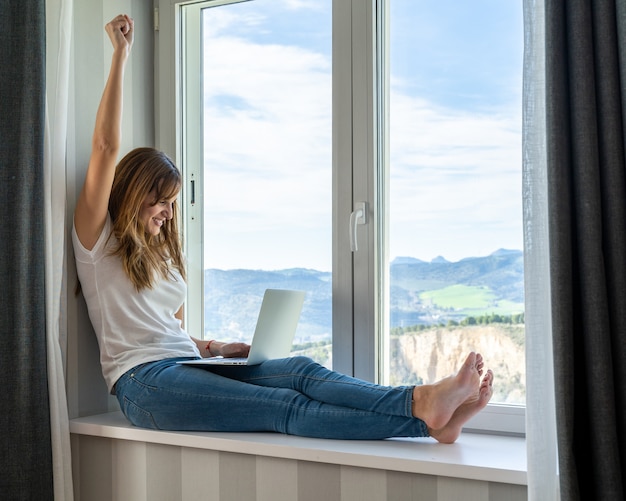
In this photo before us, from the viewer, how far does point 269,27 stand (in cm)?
251

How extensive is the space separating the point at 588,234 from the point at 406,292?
83 centimetres

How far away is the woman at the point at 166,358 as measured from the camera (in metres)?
1.88

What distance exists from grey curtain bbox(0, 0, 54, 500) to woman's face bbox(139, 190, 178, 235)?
0.99 feet

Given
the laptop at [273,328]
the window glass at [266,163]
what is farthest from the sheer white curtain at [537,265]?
the window glass at [266,163]

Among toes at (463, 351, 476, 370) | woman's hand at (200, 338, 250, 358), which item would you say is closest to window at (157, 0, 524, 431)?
woman's hand at (200, 338, 250, 358)

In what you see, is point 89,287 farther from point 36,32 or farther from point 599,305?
point 599,305

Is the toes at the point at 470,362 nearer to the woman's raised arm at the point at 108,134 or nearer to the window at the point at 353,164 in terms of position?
the window at the point at 353,164

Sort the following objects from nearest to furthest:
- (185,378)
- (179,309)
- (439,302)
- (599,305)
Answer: (599,305) → (185,378) → (439,302) → (179,309)

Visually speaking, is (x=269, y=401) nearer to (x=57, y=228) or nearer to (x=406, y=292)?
(x=406, y=292)

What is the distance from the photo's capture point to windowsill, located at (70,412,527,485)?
5.53ft

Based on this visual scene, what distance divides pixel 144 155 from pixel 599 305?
1421 millimetres

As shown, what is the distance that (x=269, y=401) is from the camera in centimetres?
200

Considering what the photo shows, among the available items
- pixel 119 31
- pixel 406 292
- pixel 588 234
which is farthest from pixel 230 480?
pixel 119 31

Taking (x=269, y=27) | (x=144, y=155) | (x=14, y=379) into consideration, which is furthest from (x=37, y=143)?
(x=269, y=27)
